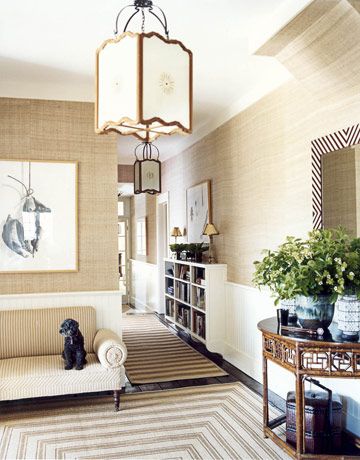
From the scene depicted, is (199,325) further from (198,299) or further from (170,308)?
(170,308)

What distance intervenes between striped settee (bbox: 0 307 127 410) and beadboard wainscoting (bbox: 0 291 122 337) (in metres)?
0.14

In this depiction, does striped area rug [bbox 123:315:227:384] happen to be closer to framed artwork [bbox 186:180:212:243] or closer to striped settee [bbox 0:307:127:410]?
striped settee [bbox 0:307:127:410]

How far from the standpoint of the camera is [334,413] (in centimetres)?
306

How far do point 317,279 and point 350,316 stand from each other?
0.90ft

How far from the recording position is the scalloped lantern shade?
6.46ft

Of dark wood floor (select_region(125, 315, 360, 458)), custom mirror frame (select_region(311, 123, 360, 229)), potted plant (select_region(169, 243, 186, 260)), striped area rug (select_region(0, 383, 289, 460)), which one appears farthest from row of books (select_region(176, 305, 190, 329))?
custom mirror frame (select_region(311, 123, 360, 229))

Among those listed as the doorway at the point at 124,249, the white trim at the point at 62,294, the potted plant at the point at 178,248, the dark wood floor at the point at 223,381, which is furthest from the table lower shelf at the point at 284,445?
the doorway at the point at 124,249

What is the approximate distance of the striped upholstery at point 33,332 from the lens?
4078 mm

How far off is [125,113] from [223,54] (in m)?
2.14

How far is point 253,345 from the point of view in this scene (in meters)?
4.76

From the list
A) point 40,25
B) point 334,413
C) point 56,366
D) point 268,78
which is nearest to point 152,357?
point 56,366

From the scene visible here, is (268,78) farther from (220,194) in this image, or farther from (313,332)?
(313,332)

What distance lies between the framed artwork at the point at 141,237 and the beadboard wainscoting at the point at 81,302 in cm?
502

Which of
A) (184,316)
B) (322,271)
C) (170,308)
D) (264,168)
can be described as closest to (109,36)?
(264,168)
